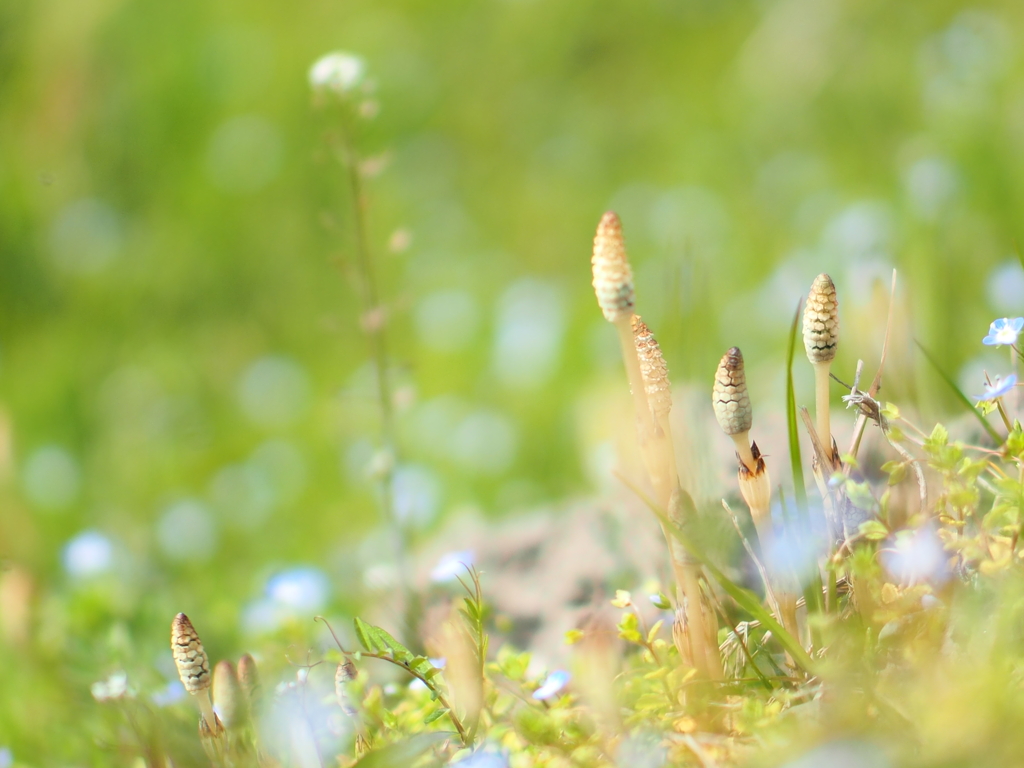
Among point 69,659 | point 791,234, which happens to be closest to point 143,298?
point 69,659

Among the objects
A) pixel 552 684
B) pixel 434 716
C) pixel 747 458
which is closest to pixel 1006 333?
pixel 747 458

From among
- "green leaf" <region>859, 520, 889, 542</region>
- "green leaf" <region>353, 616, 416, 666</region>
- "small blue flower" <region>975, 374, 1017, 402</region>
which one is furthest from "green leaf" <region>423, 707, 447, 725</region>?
"small blue flower" <region>975, 374, 1017, 402</region>

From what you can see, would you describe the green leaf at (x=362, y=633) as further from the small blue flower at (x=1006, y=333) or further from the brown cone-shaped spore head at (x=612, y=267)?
the small blue flower at (x=1006, y=333)

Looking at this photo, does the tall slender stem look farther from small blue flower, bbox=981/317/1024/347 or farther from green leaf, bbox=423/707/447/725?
small blue flower, bbox=981/317/1024/347

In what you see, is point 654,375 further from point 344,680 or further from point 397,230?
point 397,230

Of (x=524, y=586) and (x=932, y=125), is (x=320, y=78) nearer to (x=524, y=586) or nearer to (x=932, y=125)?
(x=524, y=586)

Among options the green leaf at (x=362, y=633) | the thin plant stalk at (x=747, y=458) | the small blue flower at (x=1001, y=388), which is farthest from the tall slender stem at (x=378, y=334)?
the small blue flower at (x=1001, y=388)
